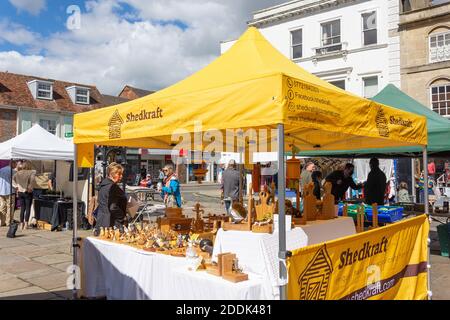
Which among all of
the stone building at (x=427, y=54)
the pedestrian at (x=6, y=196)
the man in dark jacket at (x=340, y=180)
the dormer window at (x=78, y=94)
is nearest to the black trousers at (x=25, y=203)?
the pedestrian at (x=6, y=196)

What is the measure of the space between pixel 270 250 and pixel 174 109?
5.23 ft

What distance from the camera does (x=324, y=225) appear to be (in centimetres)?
437

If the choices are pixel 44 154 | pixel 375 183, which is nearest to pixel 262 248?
pixel 375 183

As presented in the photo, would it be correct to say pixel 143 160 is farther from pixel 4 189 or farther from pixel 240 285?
pixel 240 285

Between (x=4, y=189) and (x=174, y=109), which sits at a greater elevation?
(x=174, y=109)

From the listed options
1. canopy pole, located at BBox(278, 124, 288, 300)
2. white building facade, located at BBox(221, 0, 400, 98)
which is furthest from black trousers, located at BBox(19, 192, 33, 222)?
white building facade, located at BBox(221, 0, 400, 98)

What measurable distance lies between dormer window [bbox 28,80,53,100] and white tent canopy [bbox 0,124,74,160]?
2188 centimetres

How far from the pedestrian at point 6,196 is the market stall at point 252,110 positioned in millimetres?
6660

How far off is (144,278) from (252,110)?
206 centimetres

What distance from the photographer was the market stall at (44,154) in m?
10.6

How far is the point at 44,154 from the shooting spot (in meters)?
11.1

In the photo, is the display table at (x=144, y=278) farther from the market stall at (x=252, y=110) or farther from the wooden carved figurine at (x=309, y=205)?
the wooden carved figurine at (x=309, y=205)

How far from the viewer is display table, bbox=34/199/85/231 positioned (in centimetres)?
1050
